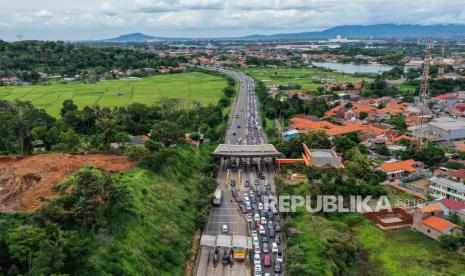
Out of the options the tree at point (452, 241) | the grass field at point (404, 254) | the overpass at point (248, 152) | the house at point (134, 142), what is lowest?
the grass field at point (404, 254)

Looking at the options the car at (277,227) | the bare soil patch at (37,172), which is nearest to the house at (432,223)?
the car at (277,227)

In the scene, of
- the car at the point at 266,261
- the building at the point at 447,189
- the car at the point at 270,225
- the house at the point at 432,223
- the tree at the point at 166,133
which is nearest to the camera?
the car at the point at 266,261

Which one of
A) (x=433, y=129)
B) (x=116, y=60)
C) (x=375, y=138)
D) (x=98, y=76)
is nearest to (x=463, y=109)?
(x=433, y=129)

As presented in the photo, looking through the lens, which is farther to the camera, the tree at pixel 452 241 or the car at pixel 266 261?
the tree at pixel 452 241

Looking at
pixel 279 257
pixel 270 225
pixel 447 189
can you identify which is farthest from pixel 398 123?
pixel 279 257

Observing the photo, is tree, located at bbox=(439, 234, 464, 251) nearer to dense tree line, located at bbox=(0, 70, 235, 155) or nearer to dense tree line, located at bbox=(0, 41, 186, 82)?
dense tree line, located at bbox=(0, 70, 235, 155)

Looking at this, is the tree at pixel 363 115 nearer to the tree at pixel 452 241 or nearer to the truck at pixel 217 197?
the truck at pixel 217 197
